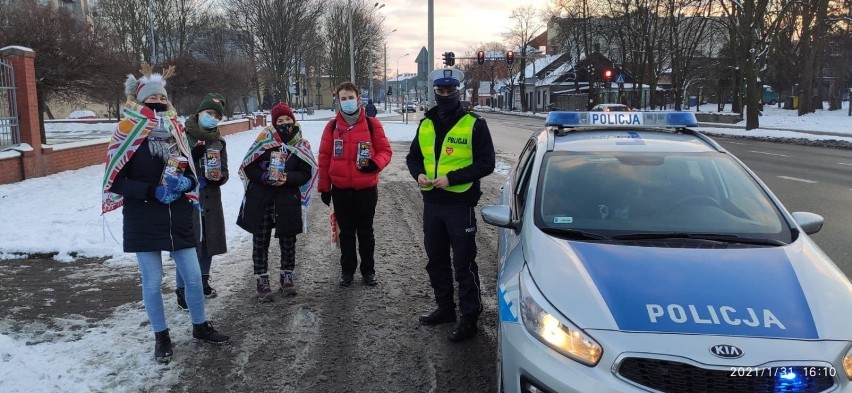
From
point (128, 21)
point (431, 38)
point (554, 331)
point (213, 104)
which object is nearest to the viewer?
point (554, 331)

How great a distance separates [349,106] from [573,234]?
266 centimetres


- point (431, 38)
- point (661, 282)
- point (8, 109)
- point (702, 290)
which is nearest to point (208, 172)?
point (661, 282)

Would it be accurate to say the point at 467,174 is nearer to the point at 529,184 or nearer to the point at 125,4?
the point at 529,184

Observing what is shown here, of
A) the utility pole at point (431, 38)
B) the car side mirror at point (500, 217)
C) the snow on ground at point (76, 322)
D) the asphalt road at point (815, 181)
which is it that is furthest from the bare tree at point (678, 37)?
the car side mirror at point (500, 217)

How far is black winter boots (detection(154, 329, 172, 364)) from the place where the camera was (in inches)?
157

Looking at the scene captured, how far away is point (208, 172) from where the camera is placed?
4992 mm

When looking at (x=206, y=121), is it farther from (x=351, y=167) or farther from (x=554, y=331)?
(x=554, y=331)

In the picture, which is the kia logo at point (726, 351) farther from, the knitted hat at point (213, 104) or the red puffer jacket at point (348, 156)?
the knitted hat at point (213, 104)

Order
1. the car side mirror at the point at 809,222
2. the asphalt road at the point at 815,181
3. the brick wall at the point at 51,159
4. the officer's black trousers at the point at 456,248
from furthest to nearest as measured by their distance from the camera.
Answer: the brick wall at the point at 51,159, the asphalt road at the point at 815,181, the officer's black trousers at the point at 456,248, the car side mirror at the point at 809,222

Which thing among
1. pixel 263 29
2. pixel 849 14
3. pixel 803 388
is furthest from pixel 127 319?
pixel 263 29

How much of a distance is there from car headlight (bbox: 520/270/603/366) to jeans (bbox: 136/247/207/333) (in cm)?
243

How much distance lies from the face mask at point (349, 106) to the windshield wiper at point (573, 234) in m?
2.51

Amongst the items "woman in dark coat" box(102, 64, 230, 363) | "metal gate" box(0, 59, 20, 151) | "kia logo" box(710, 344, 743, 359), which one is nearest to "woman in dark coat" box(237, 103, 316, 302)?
"woman in dark coat" box(102, 64, 230, 363)

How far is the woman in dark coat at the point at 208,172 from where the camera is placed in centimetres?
498
